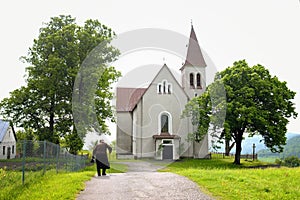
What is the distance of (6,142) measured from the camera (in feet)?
33.4

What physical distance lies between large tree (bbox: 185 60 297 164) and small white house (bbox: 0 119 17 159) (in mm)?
18009

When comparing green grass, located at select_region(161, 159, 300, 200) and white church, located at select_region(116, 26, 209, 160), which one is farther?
white church, located at select_region(116, 26, 209, 160)

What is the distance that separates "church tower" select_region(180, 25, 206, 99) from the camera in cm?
4044

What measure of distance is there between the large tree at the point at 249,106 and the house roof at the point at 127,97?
12.6 metres

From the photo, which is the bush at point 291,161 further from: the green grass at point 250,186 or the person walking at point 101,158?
the person walking at point 101,158

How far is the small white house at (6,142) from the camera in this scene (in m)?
10.5

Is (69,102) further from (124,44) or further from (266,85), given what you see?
(266,85)

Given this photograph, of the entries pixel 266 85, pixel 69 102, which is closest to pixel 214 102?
pixel 266 85

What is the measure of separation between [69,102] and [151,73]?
10.6 meters

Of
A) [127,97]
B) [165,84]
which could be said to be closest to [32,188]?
[165,84]

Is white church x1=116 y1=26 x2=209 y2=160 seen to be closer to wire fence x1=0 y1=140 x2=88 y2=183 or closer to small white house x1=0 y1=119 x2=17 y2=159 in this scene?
small white house x1=0 y1=119 x2=17 y2=159

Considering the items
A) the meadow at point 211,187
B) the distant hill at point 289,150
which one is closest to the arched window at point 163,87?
the distant hill at point 289,150

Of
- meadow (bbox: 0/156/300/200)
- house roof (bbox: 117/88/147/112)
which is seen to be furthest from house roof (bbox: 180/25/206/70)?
meadow (bbox: 0/156/300/200)

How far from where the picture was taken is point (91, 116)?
85.0ft
